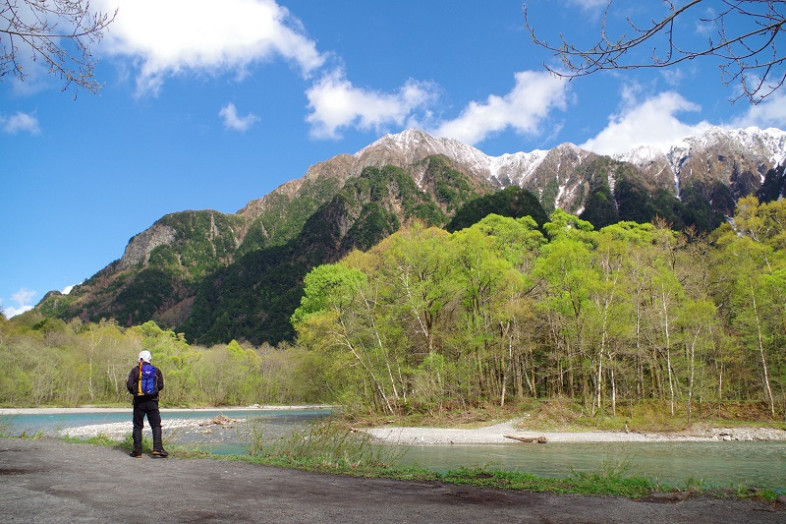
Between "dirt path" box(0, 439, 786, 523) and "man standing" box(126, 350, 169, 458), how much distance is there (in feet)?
3.08

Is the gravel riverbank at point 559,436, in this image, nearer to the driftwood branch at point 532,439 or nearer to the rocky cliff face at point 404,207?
the driftwood branch at point 532,439

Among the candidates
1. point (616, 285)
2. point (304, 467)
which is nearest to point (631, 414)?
point (616, 285)

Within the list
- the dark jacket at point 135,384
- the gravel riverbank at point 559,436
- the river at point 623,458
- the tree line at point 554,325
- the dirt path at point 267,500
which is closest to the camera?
the dirt path at point 267,500

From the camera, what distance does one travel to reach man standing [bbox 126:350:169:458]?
9820mm

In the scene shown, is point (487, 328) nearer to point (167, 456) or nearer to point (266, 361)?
point (167, 456)

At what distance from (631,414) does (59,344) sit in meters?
73.5

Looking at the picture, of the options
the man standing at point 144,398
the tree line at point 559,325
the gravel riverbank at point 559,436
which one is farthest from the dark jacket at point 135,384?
the tree line at point 559,325

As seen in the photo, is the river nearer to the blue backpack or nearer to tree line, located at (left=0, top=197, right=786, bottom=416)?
the blue backpack

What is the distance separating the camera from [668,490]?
8305mm

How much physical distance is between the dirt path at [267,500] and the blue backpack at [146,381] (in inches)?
53.8

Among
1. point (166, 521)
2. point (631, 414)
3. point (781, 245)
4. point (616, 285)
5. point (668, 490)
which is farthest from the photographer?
point (781, 245)

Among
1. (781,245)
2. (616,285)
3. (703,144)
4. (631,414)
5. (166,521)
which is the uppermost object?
(703,144)

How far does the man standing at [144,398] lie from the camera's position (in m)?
9.82

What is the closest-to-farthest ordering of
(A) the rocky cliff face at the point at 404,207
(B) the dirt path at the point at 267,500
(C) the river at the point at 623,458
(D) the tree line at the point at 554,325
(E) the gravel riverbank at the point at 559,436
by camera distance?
1. (B) the dirt path at the point at 267,500
2. (C) the river at the point at 623,458
3. (E) the gravel riverbank at the point at 559,436
4. (D) the tree line at the point at 554,325
5. (A) the rocky cliff face at the point at 404,207
